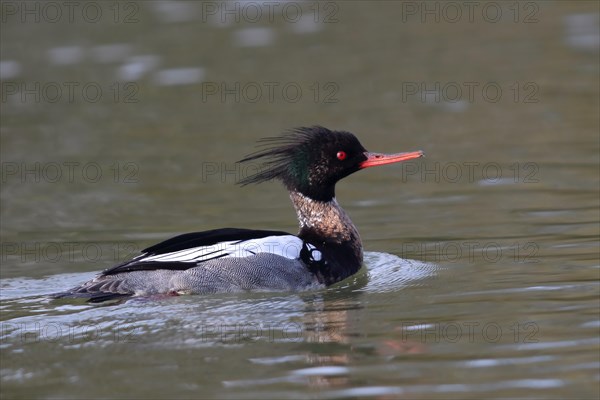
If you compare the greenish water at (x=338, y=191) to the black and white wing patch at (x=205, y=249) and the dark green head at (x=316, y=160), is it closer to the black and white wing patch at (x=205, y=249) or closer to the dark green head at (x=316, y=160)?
the black and white wing patch at (x=205, y=249)

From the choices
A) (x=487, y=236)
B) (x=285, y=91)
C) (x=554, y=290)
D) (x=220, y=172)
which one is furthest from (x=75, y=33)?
(x=554, y=290)

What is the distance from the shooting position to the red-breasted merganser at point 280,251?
9.45 meters

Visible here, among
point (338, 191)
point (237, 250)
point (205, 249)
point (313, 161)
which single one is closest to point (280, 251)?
point (237, 250)

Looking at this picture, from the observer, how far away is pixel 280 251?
9.76m

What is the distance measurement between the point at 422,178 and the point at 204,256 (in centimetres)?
438

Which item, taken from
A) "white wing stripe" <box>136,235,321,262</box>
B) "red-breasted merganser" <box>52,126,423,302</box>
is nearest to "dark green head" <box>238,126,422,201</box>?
"red-breasted merganser" <box>52,126,423,302</box>

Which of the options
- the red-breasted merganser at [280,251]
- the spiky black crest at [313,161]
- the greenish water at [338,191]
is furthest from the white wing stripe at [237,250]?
the spiky black crest at [313,161]

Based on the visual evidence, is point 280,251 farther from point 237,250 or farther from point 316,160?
point 316,160

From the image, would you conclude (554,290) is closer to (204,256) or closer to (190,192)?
(204,256)

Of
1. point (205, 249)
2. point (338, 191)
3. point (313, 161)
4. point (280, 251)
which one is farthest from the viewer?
point (338, 191)

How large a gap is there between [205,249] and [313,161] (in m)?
1.43

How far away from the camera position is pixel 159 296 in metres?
9.41

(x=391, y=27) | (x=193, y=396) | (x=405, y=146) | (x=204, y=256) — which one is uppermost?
(x=391, y=27)

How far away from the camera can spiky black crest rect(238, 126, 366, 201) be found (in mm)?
10375
